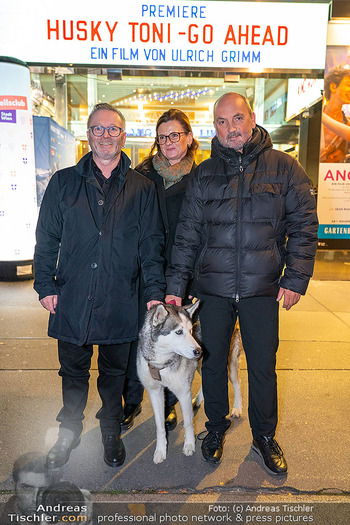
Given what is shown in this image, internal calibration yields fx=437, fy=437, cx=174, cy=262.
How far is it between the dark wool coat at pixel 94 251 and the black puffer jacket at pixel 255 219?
37cm

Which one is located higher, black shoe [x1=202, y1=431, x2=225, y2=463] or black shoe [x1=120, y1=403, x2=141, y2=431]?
black shoe [x1=202, y1=431, x2=225, y2=463]

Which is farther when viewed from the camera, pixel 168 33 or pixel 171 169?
pixel 168 33

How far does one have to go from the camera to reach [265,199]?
2.64 meters

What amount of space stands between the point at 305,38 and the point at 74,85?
6230 mm

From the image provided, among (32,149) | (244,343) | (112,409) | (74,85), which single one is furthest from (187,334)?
(74,85)

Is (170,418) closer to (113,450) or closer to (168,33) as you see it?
(113,450)

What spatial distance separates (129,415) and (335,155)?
6.44 metres

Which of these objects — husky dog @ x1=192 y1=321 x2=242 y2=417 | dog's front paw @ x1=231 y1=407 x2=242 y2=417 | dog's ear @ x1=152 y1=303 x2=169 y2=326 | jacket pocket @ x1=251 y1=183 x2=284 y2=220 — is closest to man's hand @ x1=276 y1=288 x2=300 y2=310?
jacket pocket @ x1=251 y1=183 x2=284 y2=220

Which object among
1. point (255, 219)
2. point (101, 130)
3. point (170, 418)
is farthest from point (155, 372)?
point (101, 130)

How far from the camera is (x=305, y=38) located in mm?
6867

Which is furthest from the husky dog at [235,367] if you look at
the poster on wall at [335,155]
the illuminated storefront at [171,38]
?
the poster on wall at [335,155]

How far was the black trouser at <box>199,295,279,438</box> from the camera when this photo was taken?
108 inches

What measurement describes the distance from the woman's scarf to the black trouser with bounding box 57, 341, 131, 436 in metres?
1.21

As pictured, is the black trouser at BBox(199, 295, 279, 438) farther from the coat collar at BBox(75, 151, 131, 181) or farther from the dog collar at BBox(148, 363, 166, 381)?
the coat collar at BBox(75, 151, 131, 181)
